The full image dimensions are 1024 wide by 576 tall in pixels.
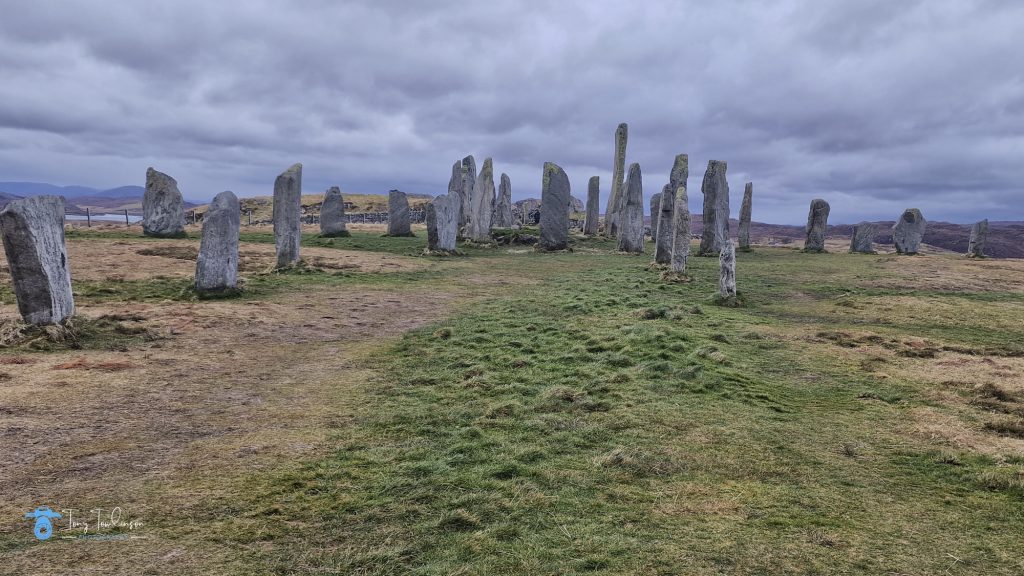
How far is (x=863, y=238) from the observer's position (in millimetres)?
34750

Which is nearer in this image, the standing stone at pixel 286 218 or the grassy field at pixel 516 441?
the grassy field at pixel 516 441

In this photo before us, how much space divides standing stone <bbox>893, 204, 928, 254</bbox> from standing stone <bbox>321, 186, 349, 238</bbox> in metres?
32.8

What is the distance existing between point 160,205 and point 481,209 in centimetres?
1575

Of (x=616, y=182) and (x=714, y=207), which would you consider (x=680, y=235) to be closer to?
(x=714, y=207)

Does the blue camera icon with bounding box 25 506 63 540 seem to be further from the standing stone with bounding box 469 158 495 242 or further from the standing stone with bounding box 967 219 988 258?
the standing stone with bounding box 967 219 988 258

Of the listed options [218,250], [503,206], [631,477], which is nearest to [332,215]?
[503,206]

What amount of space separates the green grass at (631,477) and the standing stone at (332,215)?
2338 centimetres

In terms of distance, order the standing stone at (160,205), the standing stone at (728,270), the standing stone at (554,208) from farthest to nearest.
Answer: the standing stone at (554,208)
the standing stone at (160,205)
the standing stone at (728,270)

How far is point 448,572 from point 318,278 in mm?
15004

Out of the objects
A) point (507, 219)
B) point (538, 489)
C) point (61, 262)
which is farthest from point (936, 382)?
point (507, 219)

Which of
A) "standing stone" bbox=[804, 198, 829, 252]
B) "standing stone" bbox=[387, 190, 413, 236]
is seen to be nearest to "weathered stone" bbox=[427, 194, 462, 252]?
"standing stone" bbox=[387, 190, 413, 236]

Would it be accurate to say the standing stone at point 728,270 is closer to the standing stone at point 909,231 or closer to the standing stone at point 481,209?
the standing stone at point 481,209

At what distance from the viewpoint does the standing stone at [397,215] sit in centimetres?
3400

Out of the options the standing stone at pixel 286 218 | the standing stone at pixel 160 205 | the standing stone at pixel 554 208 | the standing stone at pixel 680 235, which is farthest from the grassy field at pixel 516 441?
the standing stone at pixel 160 205
